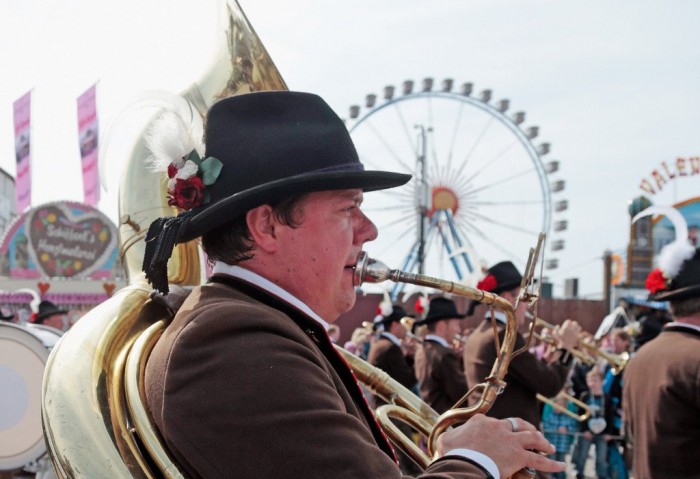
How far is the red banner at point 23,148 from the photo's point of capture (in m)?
24.2

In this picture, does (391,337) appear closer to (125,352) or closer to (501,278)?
(501,278)

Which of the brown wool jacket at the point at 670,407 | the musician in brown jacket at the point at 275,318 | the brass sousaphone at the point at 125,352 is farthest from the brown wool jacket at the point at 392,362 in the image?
the musician in brown jacket at the point at 275,318

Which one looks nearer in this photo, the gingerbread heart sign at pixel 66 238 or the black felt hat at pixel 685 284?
the black felt hat at pixel 685 284

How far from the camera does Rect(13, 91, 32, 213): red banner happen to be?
2416cm

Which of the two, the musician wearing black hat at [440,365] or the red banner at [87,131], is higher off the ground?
the red banner at [87,131]

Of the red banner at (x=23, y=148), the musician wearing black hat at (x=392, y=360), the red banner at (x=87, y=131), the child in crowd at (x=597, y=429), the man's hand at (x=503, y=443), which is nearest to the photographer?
the man's hand at (x=503, y=443)

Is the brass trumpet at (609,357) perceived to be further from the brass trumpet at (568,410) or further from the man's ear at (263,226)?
the man's ear at (263,226)

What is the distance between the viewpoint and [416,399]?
2598mm

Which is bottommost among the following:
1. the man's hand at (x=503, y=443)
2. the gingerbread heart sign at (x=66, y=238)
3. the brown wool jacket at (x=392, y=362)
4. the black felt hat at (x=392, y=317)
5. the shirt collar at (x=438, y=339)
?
the brown wool jacket at (x=392, y=362)

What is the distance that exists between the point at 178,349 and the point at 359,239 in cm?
52

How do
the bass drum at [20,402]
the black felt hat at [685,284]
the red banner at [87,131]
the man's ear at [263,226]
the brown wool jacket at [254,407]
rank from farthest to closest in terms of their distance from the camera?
the red banner at [87,131], the bass drum at [20,402], the black felt hat at [685,284], the man's ear at [263,226], the brown wool jacket at [254,407]

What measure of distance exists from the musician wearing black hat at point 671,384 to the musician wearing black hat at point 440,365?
2574mm

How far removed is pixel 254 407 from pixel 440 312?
236 inches

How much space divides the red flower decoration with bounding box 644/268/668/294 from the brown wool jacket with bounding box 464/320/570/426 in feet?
3.71
